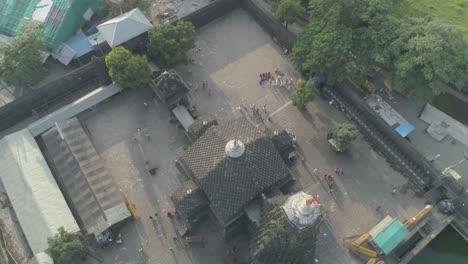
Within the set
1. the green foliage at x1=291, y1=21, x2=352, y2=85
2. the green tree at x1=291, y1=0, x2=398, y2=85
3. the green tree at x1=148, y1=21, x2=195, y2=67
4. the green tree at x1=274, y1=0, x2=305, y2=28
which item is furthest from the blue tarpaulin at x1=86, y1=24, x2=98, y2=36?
the green tree at x1=291, y1=0, x2=398, y2=85

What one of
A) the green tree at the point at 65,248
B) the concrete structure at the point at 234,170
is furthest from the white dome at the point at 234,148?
the green tree at the point at 65,248

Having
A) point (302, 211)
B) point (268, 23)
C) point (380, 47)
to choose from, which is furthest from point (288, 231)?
point (268, 23)

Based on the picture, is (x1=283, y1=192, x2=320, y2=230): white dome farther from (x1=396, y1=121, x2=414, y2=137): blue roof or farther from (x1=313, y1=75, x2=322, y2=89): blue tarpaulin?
(x1=313, y1=75, x2=322, y2=89): blue tarpaulin

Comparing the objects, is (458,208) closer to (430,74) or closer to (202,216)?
(430,74)

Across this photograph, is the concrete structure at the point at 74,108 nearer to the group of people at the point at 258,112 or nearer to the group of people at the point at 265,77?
the group of people at the point at 258,112

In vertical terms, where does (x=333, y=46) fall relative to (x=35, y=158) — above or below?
below

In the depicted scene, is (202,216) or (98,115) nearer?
(202,216)

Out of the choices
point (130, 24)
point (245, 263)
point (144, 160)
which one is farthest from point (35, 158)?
point (245, 263)
